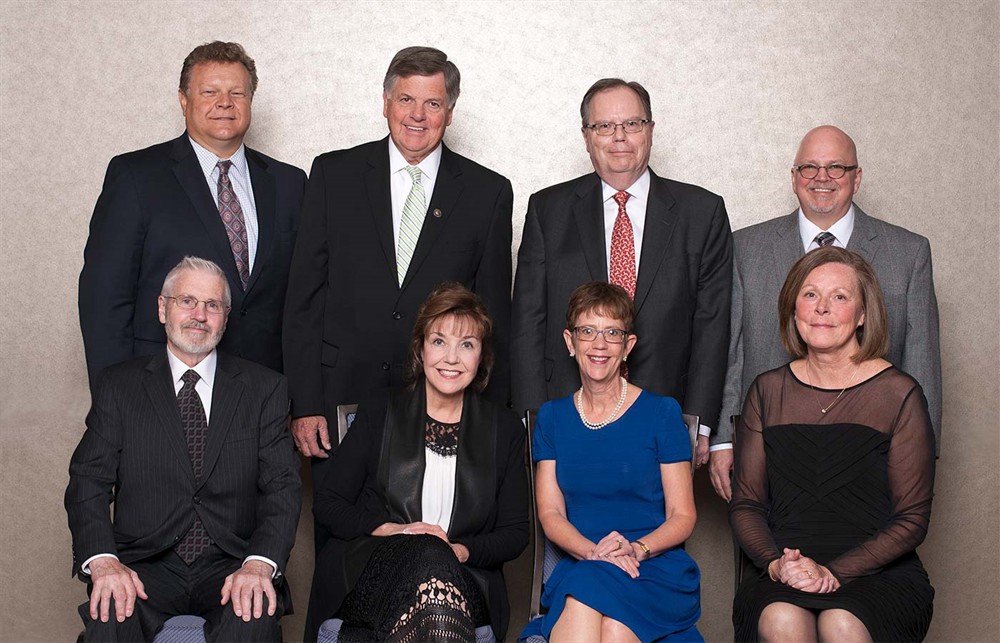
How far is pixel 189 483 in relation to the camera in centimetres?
316

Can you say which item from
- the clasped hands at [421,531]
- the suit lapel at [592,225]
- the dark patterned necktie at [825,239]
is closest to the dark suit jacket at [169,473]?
the clasped hands at [421,531]

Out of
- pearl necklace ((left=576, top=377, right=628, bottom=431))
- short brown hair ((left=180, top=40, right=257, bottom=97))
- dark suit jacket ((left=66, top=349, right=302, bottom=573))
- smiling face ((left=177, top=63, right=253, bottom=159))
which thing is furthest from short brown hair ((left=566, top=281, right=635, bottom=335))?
short brown hair ((left=180, top=40, right=257, bottom=97))

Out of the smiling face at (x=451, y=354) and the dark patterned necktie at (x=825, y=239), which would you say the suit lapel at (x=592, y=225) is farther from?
the dark patterned necktie at (x=825, y=239)

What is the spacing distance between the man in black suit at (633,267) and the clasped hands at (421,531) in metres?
0.66

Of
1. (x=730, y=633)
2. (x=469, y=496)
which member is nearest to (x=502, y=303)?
(x=469, y=496)

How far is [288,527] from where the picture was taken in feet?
10.4

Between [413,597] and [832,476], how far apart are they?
129 cm

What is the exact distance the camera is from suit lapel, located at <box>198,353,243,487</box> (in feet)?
10.5

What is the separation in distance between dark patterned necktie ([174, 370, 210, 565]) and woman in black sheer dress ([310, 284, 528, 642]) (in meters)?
0.36

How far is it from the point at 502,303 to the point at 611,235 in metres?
0.45

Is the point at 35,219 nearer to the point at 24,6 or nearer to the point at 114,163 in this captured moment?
the point at 24,6

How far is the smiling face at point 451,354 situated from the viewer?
3.28 metres

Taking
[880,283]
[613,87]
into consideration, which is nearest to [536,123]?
[613,87]

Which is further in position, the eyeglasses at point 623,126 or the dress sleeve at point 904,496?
the eyeglasses at point 623,126
